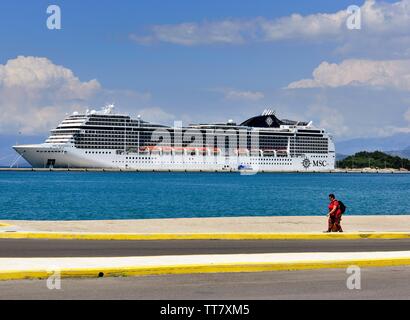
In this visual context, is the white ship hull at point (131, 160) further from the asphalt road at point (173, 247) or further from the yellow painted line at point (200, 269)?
the yellow painted line at point (200, 269)

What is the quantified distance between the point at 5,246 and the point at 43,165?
143 metres

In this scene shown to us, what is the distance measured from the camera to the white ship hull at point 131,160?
149625mm

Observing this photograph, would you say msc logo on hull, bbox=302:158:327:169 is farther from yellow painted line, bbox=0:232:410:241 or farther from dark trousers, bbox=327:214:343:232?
yellow painted line, bbox=0:232:410:241

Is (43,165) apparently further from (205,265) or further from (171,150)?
(205,265)

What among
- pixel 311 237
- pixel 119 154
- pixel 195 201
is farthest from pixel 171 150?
pixel 311 237

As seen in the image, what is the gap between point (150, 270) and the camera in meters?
12.4

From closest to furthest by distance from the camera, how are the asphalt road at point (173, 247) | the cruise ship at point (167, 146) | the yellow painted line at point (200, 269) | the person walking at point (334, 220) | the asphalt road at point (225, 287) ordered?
the asphalt road at point (225, 287), the yellow painted line at point (200, 269), the asphalt road at point (173, 247), the person walking at point (334, 220), the cruise ship at point (167, 146)

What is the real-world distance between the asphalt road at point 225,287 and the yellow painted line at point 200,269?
0.81ft

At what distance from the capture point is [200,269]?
12641mm

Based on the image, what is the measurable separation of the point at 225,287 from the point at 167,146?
487 ft

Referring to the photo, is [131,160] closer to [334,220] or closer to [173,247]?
[334,220]

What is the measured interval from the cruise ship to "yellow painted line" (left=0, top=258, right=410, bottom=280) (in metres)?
136

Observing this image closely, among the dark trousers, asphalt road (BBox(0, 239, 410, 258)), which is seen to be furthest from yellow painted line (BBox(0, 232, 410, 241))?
the dark trousers

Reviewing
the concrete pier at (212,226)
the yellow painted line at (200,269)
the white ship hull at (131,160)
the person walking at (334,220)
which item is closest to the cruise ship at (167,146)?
the white ship hull at (131,160)
